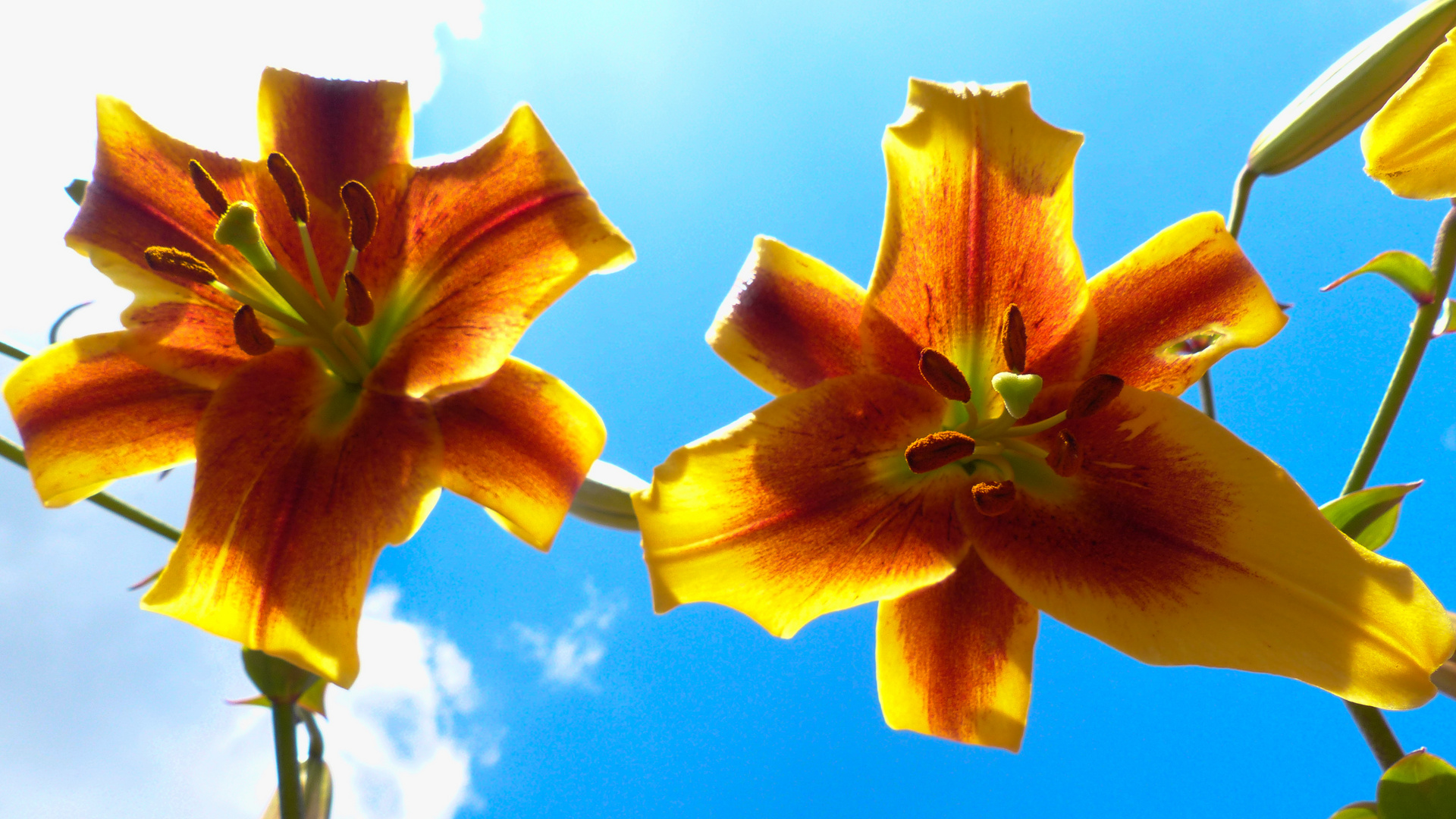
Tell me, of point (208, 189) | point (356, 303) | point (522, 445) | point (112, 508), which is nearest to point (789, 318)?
point (522, 445)

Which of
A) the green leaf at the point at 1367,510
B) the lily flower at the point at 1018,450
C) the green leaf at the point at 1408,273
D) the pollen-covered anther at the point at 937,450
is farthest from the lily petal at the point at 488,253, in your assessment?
the green leaf at the point at 1408,273

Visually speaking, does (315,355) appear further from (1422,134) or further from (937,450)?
(1422,134)

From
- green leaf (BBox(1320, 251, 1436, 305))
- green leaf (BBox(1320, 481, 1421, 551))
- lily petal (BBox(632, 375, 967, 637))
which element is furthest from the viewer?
green leaf (BBox(1320, 251, 1436, 305))

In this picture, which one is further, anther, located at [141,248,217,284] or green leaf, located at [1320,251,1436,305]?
green leaf, located at [1320,251,1436,305]

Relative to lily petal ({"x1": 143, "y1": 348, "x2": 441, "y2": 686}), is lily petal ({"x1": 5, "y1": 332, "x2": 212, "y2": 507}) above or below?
above

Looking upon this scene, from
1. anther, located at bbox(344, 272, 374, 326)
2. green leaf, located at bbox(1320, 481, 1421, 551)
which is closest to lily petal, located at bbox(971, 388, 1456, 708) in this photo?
green leaf, located at bbox(1320, 481, 1421, 551)

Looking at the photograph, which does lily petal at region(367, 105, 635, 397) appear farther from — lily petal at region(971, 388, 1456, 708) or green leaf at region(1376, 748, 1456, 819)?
green leaf at region(1376, 748, 1456, 819)
